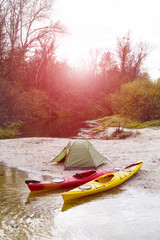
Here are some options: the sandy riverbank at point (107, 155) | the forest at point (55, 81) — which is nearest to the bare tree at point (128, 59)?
the forest at point (55, 81)

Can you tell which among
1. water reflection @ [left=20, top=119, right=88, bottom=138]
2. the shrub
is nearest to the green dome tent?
water reflection @ [left=20, top=119, right=88, bottom=138]

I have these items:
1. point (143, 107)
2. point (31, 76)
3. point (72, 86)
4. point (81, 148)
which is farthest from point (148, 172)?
point (72, 86)

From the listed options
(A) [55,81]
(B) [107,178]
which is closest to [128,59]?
(A) [55,81]

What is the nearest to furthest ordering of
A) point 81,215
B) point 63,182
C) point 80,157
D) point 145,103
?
point 81,215 < point 63,182 < point 80,157 < point 145,103

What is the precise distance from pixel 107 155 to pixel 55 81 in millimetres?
27765

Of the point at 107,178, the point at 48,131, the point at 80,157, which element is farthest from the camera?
the point at 48,131

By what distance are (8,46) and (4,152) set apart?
480 inches

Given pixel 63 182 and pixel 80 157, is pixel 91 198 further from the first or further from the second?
pixel 80 157

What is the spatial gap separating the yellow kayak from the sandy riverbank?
27 cm

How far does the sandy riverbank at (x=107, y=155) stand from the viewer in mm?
7164

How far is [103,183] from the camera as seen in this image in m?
6.02

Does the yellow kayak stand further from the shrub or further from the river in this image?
the shrub

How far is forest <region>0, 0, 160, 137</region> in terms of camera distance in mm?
17234

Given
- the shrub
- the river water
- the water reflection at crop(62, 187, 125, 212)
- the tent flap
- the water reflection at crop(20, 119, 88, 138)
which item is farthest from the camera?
the shrub
